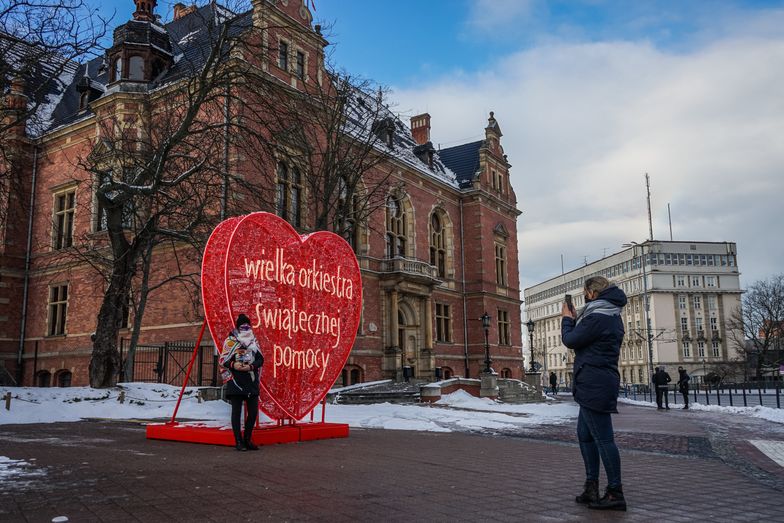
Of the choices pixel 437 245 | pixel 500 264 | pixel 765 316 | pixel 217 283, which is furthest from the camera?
pixel 765 316

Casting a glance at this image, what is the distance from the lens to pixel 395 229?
35.1m

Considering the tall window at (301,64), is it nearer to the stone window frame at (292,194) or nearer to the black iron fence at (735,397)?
the stone window frame at (292,194)

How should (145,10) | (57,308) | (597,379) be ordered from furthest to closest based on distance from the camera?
1. (145,10)
2. (57,308)
3. (597,379)

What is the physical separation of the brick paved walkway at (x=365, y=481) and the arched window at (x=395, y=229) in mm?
24518

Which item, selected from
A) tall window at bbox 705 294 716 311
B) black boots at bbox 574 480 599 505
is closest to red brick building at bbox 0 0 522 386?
black boots at bbox 574 480 599 505

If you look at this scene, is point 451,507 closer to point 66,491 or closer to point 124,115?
point 66,491

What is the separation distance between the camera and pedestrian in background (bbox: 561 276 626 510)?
17.0ft

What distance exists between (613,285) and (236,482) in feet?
12.8

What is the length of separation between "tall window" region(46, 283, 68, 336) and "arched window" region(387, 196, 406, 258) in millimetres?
15939

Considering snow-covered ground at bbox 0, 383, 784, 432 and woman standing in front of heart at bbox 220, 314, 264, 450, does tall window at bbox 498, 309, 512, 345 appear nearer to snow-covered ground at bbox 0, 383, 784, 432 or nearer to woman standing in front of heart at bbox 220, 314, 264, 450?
snow-covered ground at bbox 0, 383, 784, 432

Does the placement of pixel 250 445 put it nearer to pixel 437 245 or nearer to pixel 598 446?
pixel 598 446

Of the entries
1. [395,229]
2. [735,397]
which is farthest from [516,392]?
[735,397]

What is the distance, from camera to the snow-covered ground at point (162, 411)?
13.5 m

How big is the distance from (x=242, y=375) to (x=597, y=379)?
193 inches
